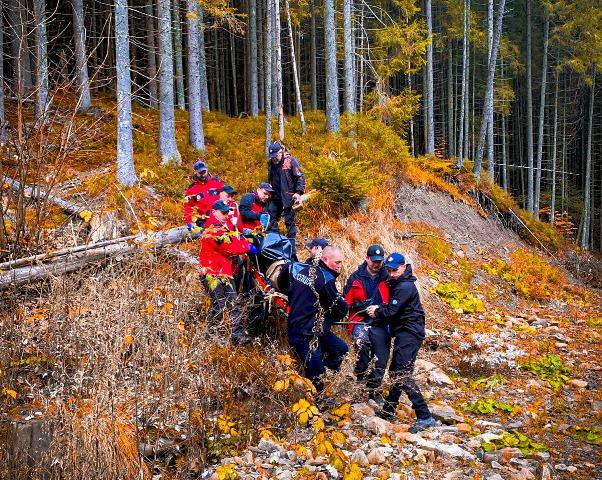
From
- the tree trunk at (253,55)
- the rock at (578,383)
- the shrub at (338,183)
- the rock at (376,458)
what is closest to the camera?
the rock at (376,458)

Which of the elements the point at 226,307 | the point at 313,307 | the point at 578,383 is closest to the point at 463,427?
the point at 313,307

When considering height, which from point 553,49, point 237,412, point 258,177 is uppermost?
point 553,49

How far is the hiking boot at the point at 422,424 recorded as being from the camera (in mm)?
5281

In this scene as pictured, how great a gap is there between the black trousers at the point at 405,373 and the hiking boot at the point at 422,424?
4 centimetres

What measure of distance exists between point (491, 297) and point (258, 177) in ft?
20.6

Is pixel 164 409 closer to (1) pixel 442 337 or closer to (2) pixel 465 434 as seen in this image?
(2) pixel 465 434

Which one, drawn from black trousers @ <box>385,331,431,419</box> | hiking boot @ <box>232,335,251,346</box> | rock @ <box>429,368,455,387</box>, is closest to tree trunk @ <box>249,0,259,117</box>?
rock @ <box>429,368,455,387</box>

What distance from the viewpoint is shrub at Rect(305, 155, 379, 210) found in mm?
10617

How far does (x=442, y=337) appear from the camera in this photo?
8781 millimetres

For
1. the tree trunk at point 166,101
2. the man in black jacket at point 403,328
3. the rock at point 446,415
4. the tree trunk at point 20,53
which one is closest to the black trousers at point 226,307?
the man in black jacket at point 403,328

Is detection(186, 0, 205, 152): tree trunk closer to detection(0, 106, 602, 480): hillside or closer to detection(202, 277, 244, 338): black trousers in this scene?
detection(0, 106, 602, 480): hillside

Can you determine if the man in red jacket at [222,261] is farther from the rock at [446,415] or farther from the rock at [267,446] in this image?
the rock at [446,415]

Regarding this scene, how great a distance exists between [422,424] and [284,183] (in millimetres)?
4557

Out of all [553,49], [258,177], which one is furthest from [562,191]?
[258,177]
